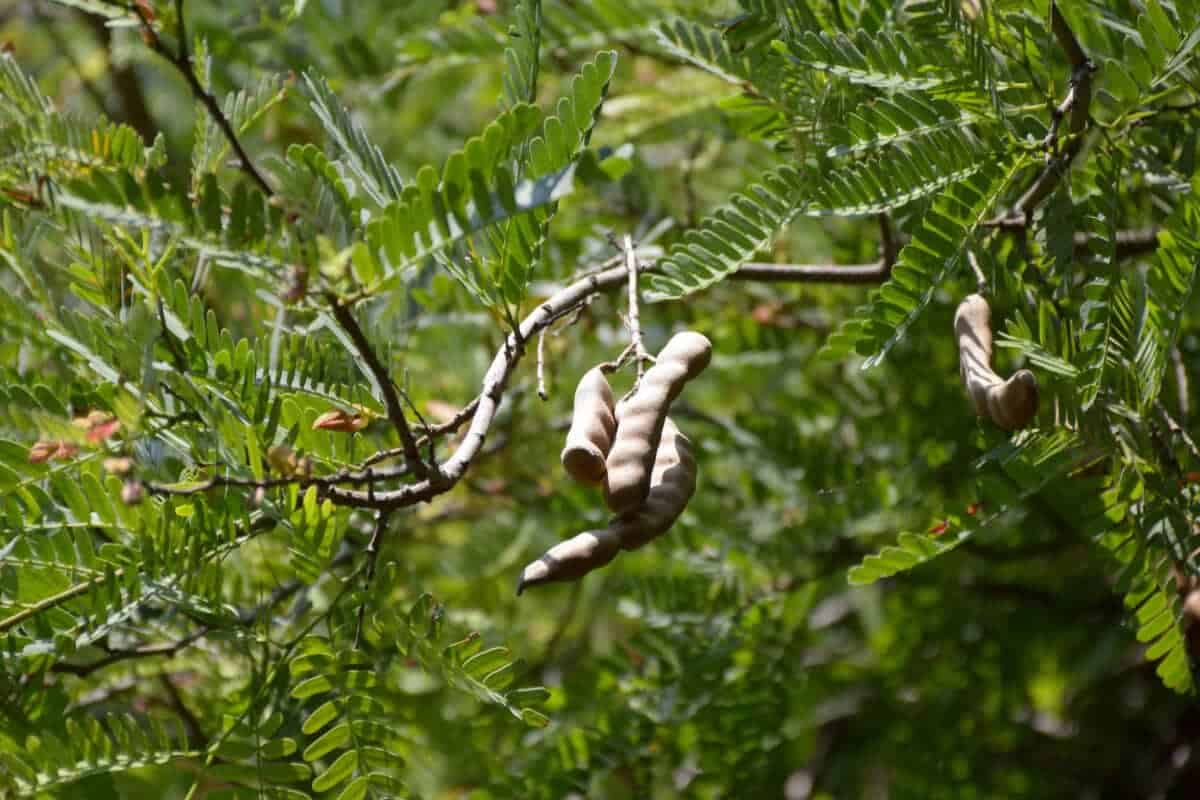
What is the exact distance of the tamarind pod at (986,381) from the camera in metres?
0.90

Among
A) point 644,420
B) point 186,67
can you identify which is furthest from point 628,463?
point 186,67

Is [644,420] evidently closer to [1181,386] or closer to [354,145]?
[354,145]

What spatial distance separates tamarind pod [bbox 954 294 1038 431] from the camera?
904mm

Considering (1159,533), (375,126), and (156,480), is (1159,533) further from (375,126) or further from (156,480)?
(375,126)

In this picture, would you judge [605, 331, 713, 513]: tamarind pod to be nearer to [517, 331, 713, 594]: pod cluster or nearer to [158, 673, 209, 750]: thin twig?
[517, 331, 713, 594]: pod cluster

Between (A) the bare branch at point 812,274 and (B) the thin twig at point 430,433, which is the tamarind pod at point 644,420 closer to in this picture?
(B) the thin twig at point 430,433

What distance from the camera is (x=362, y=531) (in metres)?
1.46

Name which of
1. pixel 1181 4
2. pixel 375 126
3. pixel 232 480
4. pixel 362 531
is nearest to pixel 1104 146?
pixel 1181 4

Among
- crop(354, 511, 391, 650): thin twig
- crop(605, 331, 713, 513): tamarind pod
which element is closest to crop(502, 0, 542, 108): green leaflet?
crop(605, 331, 713, 513): tamarind pod

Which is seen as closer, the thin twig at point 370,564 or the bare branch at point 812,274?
the thin twig at point 370,564

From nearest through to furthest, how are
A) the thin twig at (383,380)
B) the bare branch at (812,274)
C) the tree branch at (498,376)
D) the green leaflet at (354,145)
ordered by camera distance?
the thin twig at (383,380)
the tree branch at (498,376)
the green leaflet at (354,145)
the bare branch at (812,274)

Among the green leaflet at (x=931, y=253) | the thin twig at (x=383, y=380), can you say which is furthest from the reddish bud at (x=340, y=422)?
the green leaflet at (x=931, y=253)

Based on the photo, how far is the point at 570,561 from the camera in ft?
2.84

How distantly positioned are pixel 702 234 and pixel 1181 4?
0.42 meters
